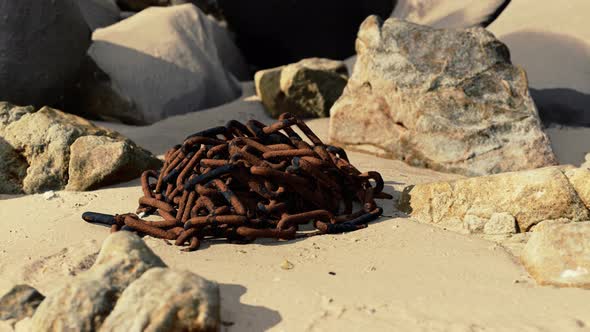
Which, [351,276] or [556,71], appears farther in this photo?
[556,71]

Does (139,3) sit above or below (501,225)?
below

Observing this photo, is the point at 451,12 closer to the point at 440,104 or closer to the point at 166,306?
the point at 440,104

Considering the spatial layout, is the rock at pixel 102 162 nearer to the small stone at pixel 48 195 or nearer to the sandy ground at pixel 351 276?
the small stone at pixel 48 195

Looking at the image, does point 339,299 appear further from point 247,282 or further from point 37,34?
point 37,34

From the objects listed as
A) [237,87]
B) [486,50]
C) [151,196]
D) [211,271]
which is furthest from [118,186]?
[237,87]

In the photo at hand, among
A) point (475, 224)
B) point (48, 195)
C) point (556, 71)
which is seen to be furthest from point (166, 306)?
point (556, 71)

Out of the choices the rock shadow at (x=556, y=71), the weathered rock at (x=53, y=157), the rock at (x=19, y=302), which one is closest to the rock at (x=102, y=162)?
the weathered rock at (x=53, y=157)

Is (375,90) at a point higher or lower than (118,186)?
higher
